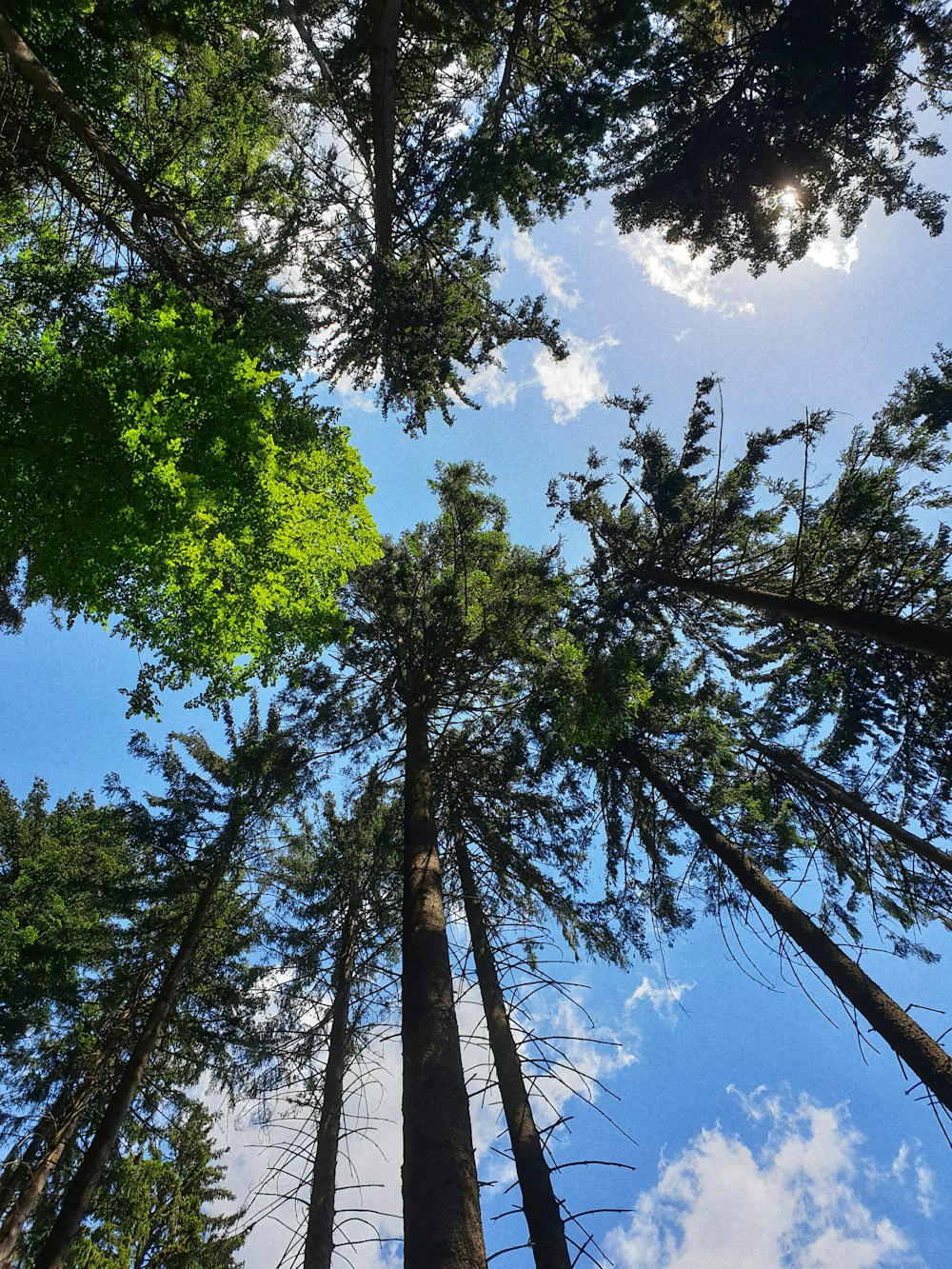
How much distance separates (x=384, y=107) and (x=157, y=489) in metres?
6.79

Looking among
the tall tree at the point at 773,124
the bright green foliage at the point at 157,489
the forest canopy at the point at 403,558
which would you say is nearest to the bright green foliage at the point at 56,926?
the forest canopy at the point at 403,558

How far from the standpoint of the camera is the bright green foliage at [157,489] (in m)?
5.04

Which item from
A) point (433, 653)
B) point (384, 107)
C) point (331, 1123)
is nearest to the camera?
point (384, 107)

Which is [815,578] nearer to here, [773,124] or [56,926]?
[773,124]

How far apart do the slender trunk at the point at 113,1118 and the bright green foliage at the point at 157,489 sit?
4.97 m

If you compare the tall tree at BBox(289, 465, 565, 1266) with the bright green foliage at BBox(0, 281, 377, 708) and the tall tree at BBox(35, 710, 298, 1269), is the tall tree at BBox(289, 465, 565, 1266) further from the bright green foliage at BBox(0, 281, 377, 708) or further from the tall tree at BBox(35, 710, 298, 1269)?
the bright green foliage at BBox(0, 281, 377, 708)

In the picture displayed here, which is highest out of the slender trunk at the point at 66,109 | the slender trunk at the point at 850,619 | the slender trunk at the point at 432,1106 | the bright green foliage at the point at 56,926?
the bright green foliage at the point at 56,926

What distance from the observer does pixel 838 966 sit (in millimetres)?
6352

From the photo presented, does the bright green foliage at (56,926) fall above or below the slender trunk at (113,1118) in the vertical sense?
above

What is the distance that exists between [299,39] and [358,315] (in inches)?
178

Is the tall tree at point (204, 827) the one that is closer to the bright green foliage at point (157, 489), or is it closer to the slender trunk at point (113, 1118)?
the slender trunk at point (113, 1118)

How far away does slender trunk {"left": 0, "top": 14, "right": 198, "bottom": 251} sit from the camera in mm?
5092

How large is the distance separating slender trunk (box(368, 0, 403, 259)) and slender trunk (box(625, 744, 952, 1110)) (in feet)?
31.4

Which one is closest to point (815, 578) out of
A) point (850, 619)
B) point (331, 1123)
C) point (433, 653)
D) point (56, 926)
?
point (850, 619)
